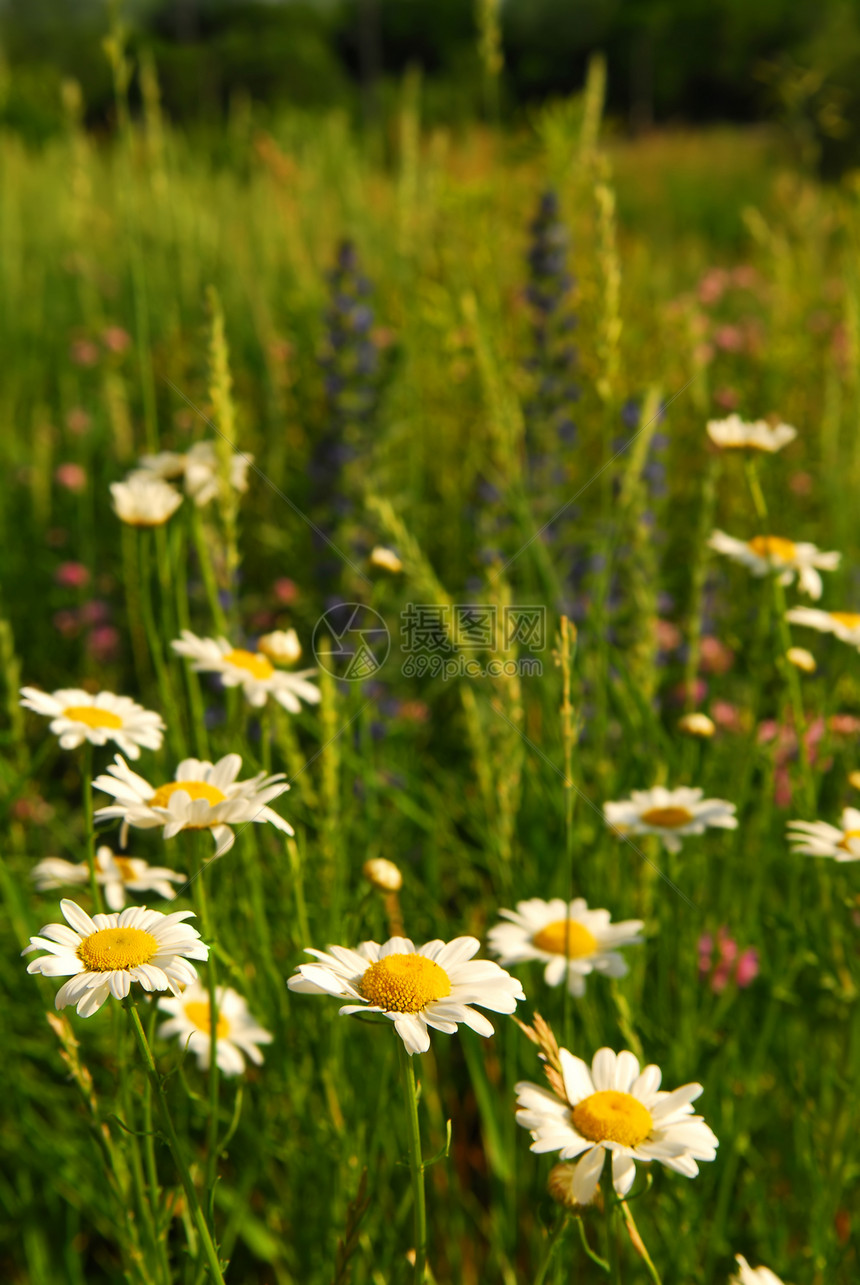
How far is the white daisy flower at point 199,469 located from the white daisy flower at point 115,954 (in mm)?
665

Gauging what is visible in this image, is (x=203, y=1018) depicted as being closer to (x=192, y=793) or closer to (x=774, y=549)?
(x=192, y=793)

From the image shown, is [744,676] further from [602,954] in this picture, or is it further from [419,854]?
[602,954]

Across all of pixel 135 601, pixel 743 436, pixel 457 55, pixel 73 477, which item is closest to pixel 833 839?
pixel 743 436

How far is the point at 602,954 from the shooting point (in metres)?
1.04

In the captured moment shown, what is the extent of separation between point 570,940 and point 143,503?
71 cm

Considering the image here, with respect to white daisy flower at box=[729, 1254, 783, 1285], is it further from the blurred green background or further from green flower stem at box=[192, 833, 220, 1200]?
the blurred green background

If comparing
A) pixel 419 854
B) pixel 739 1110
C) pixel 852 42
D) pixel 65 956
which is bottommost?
pixel 419 854

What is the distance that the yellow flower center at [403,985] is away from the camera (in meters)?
0.70

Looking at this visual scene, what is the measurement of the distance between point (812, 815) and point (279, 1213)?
0.76m

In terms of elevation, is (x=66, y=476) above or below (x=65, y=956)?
below

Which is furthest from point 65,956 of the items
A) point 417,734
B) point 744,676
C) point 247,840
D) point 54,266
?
point 54,266

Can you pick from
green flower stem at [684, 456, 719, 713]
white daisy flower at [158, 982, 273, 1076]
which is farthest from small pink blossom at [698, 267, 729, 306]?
white daisy flower at [158, 982, 273, 1076]

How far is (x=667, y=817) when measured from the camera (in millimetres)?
1189

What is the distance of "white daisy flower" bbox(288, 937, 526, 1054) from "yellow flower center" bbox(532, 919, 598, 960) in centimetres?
31
